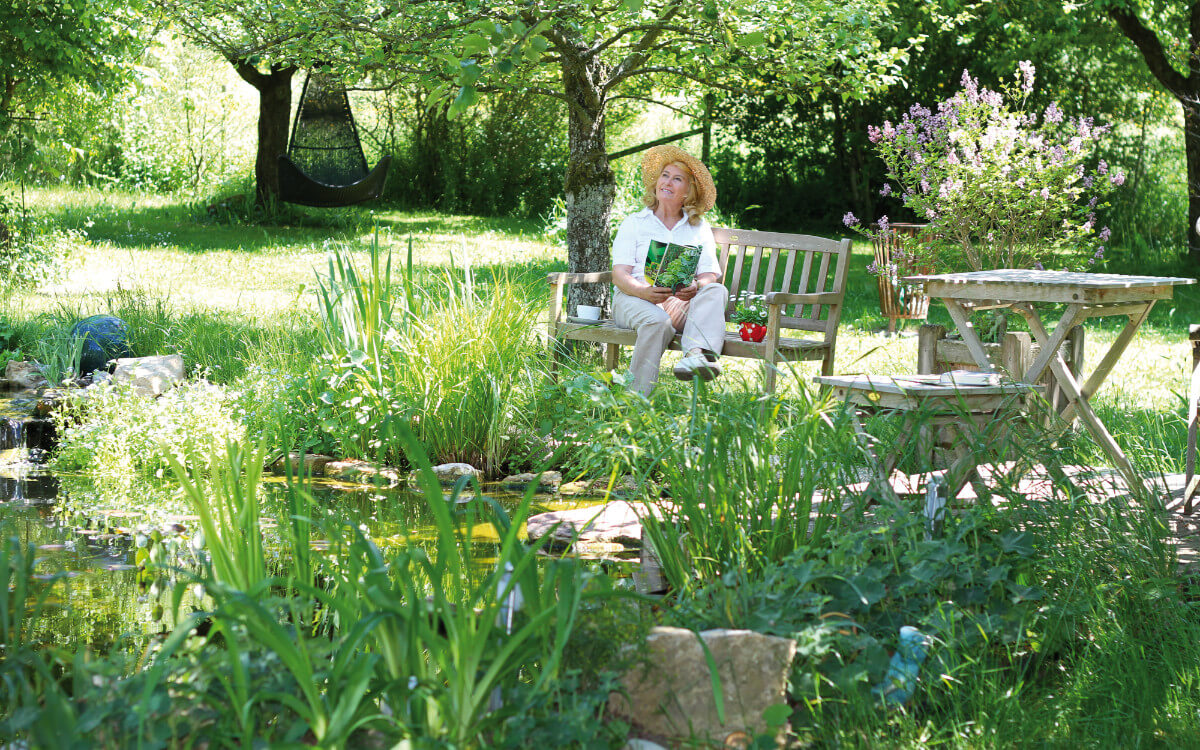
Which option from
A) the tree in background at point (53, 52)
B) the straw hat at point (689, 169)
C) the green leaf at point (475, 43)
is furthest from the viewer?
the tree in background at point (53, 52)

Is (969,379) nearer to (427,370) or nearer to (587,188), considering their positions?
(427,370)

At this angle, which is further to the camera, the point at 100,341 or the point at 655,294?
the point at 100,341

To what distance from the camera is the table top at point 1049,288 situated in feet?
10.6

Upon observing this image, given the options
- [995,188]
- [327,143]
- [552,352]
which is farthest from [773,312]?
[327,143]

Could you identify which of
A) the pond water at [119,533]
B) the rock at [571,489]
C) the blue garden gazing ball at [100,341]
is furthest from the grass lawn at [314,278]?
the pond water at [119,533]

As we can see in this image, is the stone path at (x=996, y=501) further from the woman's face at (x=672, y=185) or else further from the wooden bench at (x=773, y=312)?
the woman's face at (x=672, y=185)

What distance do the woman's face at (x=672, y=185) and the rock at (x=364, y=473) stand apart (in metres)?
1.78

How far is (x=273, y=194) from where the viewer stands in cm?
1402

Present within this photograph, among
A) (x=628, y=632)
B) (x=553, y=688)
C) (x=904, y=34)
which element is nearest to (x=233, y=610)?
(x=553, y=688)

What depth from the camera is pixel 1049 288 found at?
10.8 ft

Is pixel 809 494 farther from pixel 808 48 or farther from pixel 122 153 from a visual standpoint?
pixel 122 153

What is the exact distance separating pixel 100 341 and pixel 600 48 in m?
2.98

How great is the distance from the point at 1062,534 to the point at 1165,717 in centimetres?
58

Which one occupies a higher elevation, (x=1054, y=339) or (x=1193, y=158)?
(x=1193, y=158)
